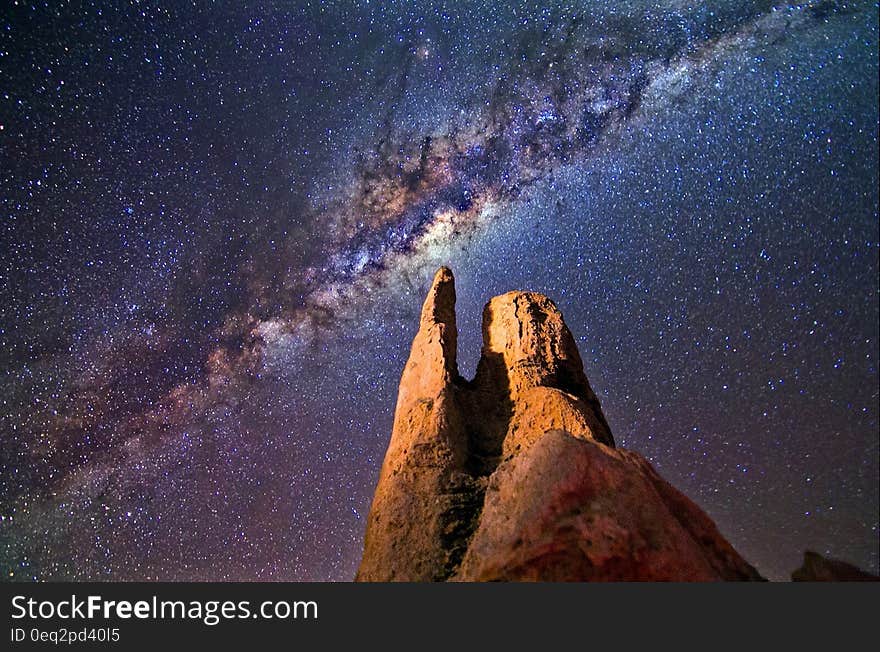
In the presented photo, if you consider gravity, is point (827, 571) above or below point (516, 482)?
below

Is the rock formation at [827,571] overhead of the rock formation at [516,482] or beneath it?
beneath

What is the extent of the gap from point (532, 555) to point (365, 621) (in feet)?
5.81

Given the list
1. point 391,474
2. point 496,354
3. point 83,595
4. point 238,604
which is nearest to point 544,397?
point 496,354

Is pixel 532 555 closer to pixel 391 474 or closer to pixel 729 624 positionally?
pixel 729 624

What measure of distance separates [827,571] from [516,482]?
13.9ft

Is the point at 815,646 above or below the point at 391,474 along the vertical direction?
below

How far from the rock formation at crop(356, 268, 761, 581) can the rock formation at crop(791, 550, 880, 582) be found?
2267 mm

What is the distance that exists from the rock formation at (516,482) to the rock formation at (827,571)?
7.44 ft

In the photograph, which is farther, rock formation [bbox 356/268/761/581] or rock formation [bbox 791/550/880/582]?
rock formation [bbox 791/550/880/582]

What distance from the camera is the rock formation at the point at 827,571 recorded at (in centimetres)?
594

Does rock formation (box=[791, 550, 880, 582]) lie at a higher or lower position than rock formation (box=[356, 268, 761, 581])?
lower

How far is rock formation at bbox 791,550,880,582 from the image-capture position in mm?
Result: 5938

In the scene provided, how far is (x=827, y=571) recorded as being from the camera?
594 cm

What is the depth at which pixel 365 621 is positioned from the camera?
4574 millimetres
